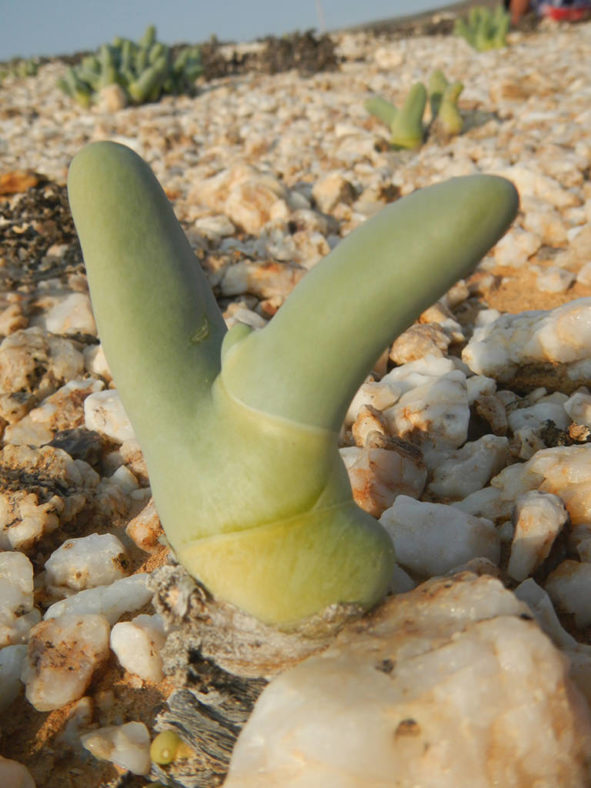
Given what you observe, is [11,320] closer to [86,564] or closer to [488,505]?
[86,564]

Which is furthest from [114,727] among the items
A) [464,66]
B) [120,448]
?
[464,66]

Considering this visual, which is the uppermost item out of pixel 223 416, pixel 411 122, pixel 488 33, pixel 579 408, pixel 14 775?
pixel 223 416

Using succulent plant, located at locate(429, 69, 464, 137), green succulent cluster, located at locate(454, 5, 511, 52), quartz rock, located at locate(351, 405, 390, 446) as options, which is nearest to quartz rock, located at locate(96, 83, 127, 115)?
succulent plant, located at locate(429, 69, 464, 137)

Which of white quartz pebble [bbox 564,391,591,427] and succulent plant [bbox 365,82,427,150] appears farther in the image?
succulent plant [bbox 365,82,427,150]

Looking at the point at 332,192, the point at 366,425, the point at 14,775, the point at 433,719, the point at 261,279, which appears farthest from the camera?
the point at 332,192

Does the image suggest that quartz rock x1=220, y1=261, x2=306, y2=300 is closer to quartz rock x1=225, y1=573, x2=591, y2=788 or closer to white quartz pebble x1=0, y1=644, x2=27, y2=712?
white quartz pebble x1=0, y1=644, x2=27, y2=712

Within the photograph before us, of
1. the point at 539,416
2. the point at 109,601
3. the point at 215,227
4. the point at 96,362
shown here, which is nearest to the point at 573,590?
the point at 539,416

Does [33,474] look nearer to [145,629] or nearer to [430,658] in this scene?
[145,629]

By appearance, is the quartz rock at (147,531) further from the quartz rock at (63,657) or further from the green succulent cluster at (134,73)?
the green succulent cluster at (134,73)
